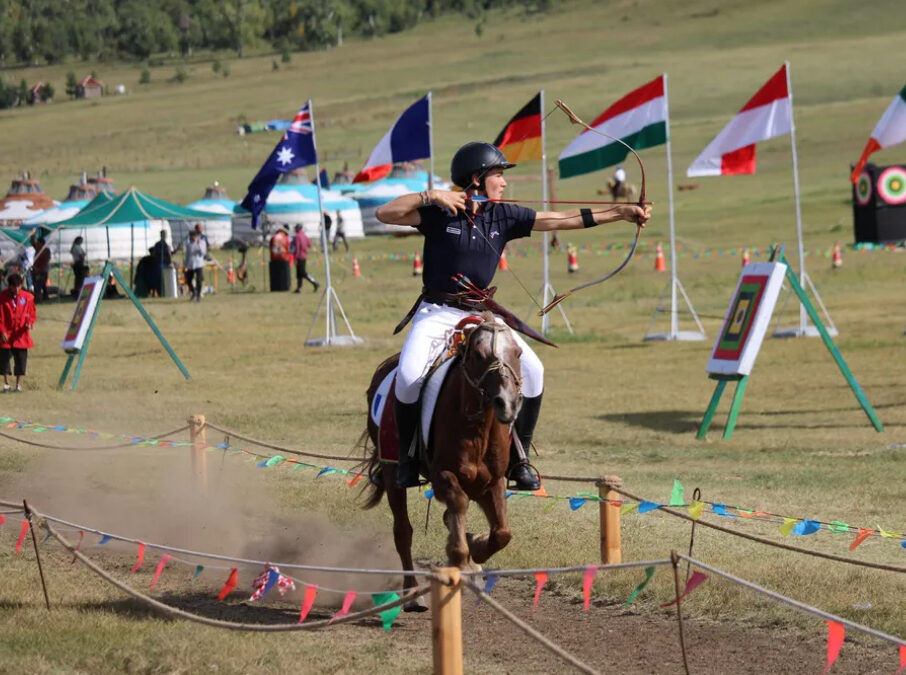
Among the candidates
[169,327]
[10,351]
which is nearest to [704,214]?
[169,327]

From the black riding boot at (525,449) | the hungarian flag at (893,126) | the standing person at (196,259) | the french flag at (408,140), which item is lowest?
the black riding boot at (525,449)

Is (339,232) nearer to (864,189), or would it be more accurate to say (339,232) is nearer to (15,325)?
(864,189)

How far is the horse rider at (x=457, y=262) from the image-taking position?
852 cm

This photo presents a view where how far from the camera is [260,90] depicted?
457ft

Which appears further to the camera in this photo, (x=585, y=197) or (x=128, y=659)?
(x=585, y=197)

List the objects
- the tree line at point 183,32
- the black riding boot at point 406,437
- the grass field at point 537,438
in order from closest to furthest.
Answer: the black riding boot at point 406,437 → the grass field at point 537,438 → the tree line at point 183,32

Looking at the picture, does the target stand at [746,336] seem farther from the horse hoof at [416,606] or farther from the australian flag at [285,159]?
the australian flag at [285,159]

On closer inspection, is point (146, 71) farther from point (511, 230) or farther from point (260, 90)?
point (511, 230)

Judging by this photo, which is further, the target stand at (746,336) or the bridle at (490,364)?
the target stand at (746,336)

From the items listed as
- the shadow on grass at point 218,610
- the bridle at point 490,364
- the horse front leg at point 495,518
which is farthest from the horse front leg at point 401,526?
the bridle at point 490,364

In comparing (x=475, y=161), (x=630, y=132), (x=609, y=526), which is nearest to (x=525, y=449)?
(x=609, y=526)

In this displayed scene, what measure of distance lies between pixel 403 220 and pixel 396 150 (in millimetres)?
17681

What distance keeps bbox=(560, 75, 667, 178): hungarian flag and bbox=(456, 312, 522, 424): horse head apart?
1651 centimetres

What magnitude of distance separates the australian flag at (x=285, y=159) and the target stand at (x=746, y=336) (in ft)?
32.9
